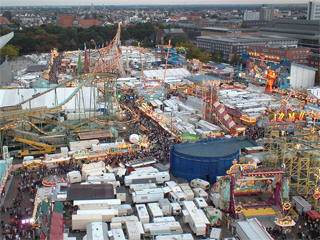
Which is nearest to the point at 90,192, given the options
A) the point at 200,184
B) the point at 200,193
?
the point at 200,193

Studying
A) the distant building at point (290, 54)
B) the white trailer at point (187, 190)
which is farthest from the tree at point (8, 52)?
the white trailer at point (187, 190)

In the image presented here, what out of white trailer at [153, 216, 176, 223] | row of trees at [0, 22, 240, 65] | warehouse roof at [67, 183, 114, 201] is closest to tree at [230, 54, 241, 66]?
row of trees at [0, 22, 240, 65]

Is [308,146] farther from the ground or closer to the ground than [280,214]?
farther from the ground

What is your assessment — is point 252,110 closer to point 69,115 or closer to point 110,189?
point 69,115

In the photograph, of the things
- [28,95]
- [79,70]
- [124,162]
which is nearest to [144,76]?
[79,70]

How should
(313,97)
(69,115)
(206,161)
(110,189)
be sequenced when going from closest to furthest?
(110,189), (206,161), (69,115), (313,97)

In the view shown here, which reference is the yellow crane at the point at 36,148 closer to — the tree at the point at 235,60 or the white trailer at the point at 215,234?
the white trailer at the point at 215,234

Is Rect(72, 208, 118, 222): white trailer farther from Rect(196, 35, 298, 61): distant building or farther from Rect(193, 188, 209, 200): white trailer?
Rect(196, 35, 298, 61): distant building
